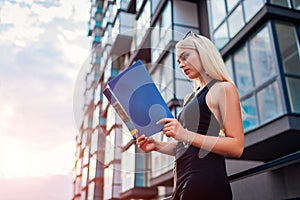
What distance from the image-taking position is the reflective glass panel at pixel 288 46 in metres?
5.47

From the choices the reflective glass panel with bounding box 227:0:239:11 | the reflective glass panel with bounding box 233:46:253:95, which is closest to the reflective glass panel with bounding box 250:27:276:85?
the reflective glass panel with bounding box 233:46:253:95

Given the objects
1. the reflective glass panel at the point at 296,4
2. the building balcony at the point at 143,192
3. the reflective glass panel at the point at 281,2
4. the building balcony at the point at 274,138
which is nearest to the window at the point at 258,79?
the building balcony at the point at 274,138

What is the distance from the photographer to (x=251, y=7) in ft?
20.3

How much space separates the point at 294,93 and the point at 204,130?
467cm

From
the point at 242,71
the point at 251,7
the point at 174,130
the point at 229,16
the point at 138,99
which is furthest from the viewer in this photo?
the point at 229,16

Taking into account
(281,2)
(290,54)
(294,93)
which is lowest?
(294,93)

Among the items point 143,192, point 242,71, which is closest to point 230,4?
point 242,71

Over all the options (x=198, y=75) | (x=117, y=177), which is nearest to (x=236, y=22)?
(x=198, y=75)

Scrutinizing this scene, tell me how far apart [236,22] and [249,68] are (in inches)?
49.2

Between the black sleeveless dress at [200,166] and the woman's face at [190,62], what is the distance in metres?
0.08

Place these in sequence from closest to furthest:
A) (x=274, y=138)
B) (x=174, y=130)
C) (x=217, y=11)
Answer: (x=174, y=130)
(x=274, y=138)
(x=217, y=11)

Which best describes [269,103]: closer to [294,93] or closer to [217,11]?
[294,93]

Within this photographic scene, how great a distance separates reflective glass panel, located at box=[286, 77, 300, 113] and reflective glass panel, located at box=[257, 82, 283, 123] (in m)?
0.19

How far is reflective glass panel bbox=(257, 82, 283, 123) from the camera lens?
5141 mm
